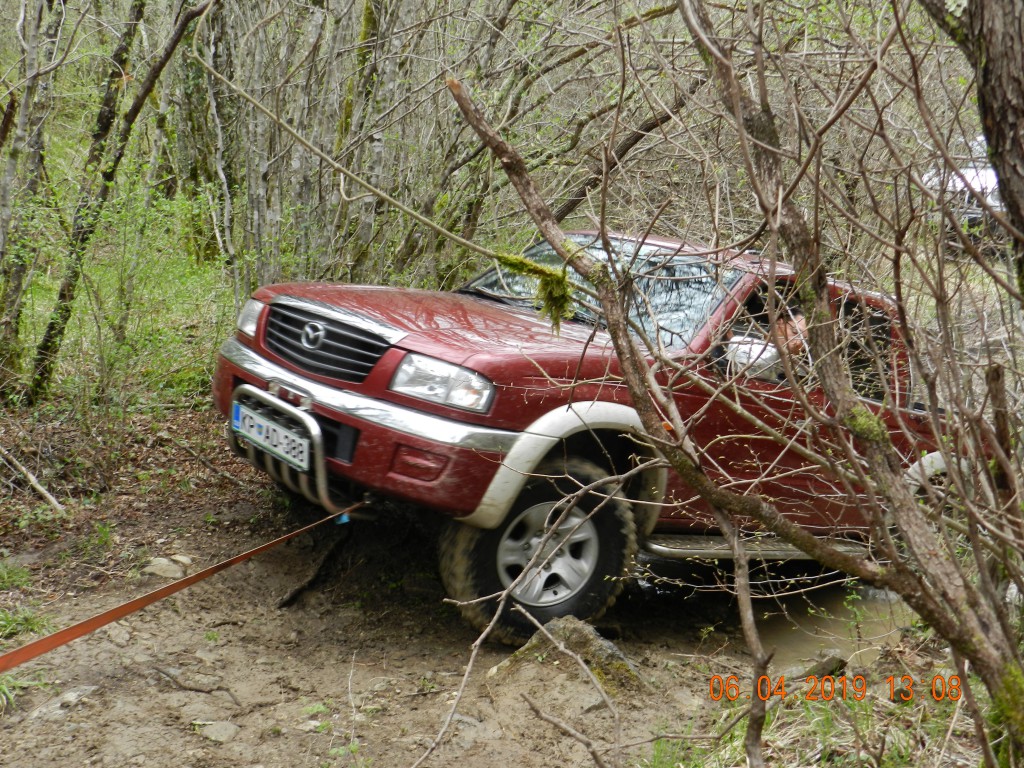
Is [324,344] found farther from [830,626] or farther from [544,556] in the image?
[830,626]

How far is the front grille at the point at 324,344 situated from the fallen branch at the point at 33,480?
1.35 meters

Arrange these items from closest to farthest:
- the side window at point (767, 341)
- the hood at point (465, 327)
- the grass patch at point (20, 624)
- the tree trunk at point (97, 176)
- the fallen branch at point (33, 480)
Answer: the side window at point (767, 341), the grass patch at point (20, 624), the hood at point (465, 327), the fallen branch at point (33, 480), the tree trunk at point (97, 176)

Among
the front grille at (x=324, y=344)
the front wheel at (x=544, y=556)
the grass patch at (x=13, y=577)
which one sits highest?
the front grille at (x=324, y=344)

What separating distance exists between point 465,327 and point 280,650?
151cm

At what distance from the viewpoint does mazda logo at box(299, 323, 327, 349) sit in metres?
4.00

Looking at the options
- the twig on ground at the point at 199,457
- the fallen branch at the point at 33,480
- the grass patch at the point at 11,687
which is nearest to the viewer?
the grass patch at the point at 11,687

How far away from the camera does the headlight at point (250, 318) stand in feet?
14.3

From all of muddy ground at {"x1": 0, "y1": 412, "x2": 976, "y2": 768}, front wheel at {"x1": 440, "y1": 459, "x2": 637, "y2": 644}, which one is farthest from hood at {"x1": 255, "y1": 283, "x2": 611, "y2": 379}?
muddy ground at {"x1": 0, "y1": 412, "x2": 976, "y2": 768}

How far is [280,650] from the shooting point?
12.4 ft

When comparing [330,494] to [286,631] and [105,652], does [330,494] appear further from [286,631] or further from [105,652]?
[105,652]

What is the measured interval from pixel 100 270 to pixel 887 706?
4.21 m

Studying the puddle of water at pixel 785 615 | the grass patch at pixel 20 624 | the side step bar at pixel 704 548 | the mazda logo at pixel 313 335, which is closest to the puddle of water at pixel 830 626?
the puddle of water at pixel 785 615
